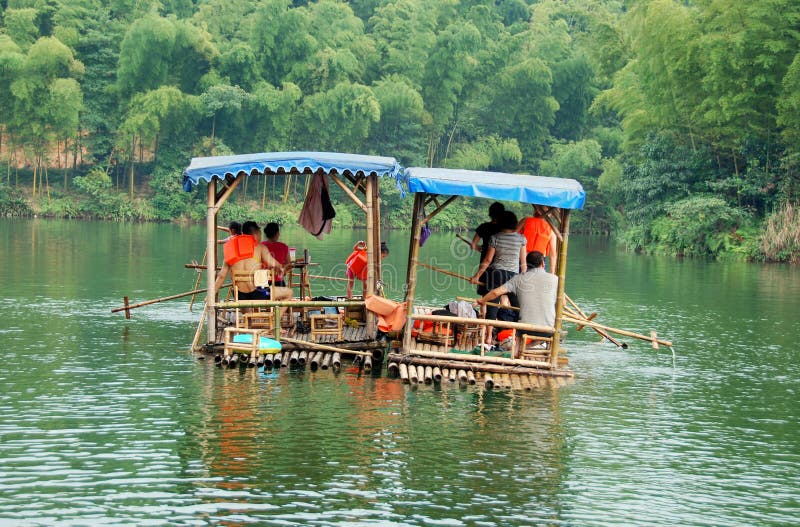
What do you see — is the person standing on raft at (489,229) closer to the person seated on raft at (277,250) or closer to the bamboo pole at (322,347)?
the bamboo pole at (322,347)

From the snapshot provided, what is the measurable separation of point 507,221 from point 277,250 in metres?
3.26

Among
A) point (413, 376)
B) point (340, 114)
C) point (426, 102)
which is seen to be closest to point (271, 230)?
point (413, 376)

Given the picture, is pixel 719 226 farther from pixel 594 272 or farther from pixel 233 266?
pixel 233 266

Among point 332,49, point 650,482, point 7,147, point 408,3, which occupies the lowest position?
point 650,482

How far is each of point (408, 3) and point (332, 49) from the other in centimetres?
727

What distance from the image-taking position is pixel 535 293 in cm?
1238

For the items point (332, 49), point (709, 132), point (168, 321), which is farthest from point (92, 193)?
point (168, 321)

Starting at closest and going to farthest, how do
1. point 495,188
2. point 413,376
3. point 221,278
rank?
1. point 413,376
2. point 495,188
3. point 221,278

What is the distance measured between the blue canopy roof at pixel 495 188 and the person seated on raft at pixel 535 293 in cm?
84

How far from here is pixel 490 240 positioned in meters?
13.1

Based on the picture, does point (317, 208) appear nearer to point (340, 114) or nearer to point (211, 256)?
point (211, 256)

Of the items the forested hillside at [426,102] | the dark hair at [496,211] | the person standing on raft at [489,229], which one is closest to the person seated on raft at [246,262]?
the person standing on raft at [489,229]

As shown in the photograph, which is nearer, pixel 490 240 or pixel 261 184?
pixel 490 240

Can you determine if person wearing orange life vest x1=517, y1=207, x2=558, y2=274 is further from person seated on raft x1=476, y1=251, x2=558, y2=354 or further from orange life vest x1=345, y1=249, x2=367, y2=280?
orange life vest x1=345, y1=249, x2=367, y2=280
